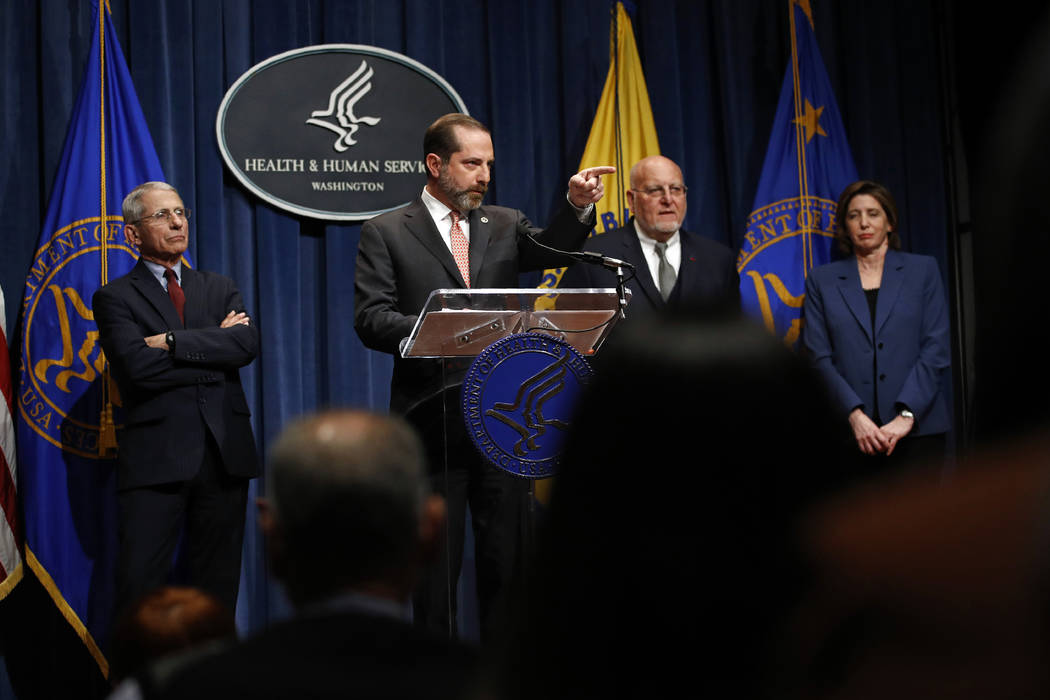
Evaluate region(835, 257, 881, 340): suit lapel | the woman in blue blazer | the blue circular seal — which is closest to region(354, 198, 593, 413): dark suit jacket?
the blue circular seal

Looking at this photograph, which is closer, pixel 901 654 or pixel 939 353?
pixel 901 654

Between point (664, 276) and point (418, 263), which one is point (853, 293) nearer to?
point (664, 276)

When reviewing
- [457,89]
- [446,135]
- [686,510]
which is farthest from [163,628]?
[457,89]

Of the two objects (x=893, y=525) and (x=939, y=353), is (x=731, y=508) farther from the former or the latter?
(x=939, y=353)

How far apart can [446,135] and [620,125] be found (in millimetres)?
1801

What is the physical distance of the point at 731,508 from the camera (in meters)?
0.34

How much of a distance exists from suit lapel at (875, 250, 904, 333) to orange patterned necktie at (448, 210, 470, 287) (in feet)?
6.48

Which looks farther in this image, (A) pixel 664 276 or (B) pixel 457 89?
(B) pixel 457 89

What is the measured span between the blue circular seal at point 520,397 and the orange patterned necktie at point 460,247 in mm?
818

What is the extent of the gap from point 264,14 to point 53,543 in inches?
94.6

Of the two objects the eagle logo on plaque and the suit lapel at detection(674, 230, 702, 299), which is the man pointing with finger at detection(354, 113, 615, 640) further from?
the eagle logo on plaque

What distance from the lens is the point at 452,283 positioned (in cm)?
317

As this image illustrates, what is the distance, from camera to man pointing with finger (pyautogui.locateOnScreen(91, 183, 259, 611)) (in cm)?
377

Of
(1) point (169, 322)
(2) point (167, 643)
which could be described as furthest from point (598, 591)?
(1) point (169, 322)
